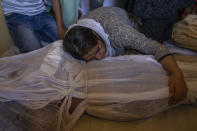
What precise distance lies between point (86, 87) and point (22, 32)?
0.60m

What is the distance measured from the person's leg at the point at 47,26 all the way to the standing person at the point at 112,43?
0.36 metres

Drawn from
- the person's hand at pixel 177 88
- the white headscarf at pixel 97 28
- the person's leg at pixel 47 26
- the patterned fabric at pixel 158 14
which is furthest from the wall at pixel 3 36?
the person's hand at pixel 177 88

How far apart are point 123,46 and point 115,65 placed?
0.16 m

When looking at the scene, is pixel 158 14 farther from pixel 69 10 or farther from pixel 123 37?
pixel 69 10

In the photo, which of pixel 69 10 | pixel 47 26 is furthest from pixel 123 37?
pixel 47 26

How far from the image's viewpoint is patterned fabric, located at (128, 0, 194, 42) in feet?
3.09

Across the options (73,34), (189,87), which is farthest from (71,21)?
(189,87)

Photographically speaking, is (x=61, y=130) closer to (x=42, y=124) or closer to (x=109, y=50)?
(x=42, y=124)

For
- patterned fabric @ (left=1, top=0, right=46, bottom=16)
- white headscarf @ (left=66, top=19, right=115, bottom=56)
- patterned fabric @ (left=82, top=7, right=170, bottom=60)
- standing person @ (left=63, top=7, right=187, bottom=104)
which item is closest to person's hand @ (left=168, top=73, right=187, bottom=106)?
standing person @ (left=63, top=7, right=187, bottom=104)

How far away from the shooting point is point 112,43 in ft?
2.91

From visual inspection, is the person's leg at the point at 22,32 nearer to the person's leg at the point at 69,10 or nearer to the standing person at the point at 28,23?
the standing person at the point at 28,23

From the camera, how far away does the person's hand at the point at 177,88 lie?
0.73 metres

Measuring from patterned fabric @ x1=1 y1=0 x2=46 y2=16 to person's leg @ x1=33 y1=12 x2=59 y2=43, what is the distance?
1.6 inches

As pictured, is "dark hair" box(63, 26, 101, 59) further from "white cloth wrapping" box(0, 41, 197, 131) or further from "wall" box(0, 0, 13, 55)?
"wall" box(0, 0, 13, 55)
